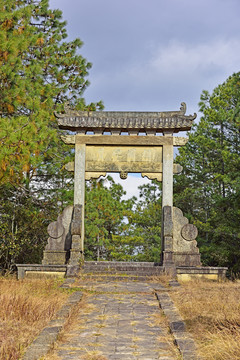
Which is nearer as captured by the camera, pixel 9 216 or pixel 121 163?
pixel 121 163

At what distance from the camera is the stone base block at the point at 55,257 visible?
11.3m

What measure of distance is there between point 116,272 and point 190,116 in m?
4.58

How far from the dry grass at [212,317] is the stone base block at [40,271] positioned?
310 cm

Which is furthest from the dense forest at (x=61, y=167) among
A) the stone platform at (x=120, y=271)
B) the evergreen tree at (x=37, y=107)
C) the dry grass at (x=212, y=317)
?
the dry grass at (x=212, y=317)

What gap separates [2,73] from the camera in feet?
35.8

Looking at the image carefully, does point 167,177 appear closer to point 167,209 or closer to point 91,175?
point 167,209

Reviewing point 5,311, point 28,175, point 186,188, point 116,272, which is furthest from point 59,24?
point 5,311

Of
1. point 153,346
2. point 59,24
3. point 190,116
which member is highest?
point 59,24

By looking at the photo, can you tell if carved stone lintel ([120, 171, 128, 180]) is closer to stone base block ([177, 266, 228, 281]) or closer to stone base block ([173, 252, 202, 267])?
stone base block ([173, 252, 202, 267])

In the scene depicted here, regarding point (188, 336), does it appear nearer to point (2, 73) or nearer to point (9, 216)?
point (2, 73)

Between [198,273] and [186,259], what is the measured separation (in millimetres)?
693

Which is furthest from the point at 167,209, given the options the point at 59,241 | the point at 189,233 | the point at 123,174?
the point at 59,241

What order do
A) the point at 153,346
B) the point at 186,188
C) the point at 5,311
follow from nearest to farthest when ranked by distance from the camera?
1. the point at 153,346
2. the point at 5,311
3. the point at 186,188

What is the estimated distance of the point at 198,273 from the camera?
1062 cm
